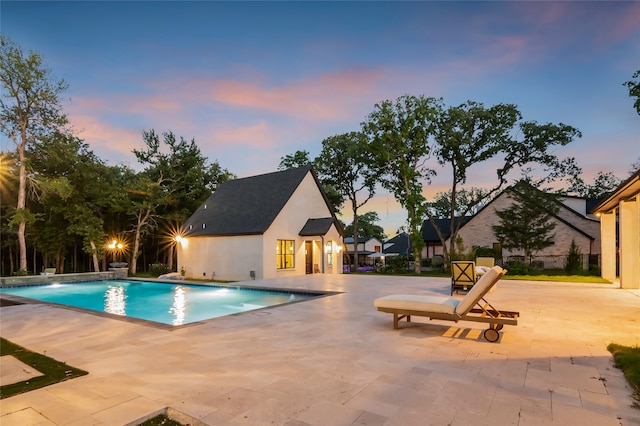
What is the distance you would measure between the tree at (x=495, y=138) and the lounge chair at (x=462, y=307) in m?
20.6

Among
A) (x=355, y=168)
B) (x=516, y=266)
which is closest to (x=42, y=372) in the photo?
(x=516, y=266)

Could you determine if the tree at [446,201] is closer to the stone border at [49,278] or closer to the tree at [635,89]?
the tree at [635,89]

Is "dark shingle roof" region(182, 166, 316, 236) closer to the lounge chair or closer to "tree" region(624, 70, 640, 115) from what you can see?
the lounge chair

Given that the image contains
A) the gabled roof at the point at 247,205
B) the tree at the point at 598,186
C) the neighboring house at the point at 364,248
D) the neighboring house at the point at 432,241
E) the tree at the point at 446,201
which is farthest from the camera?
the tree at the point at 446,201

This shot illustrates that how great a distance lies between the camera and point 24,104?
21500mm

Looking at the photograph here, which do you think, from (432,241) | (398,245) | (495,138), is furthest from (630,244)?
(398,245)

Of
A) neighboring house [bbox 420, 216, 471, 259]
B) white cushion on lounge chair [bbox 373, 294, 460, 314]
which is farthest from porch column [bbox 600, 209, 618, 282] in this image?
neighboring house [bbox 420, 216, 471, 259]

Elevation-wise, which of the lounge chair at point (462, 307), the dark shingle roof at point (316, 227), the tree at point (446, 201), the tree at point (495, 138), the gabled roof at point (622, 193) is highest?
the tree at point (495, 138)

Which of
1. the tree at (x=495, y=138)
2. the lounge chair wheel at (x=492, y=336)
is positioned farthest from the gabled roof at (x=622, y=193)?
the tree at (x=495, y=138)

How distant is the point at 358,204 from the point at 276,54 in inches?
846

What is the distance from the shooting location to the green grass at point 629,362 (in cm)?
365

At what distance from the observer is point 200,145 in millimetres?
28672

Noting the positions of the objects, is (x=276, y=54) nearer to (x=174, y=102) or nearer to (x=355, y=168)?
(x=174, y=102)

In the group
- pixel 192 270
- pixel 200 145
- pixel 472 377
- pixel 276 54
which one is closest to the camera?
pixel 472 377
